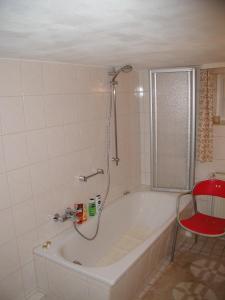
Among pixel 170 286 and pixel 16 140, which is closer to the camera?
pixel 16 140

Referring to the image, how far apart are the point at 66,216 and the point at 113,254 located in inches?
27.6

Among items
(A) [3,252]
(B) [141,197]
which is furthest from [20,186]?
(B) [141,197]

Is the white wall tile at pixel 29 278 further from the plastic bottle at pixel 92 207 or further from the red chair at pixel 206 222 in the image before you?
the red chair at pixel 206 222

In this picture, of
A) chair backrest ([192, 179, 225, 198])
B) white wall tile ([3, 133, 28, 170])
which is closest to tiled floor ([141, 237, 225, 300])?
chair backrest ([192, 179, 225, 198])

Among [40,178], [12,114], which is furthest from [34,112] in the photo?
[40,178]

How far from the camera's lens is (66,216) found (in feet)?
7.61

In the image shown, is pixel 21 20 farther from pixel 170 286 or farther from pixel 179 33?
pixel 170 286

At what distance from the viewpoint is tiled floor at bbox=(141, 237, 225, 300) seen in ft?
7.29

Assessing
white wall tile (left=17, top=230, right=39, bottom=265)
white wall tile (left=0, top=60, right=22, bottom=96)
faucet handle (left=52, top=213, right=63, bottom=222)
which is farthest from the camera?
faucet handle (left=52, top=213, right=63, bottom=222)

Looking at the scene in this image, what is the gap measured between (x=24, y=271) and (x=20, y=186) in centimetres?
68

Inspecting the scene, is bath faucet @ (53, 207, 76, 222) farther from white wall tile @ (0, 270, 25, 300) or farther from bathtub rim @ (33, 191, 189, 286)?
white wall tile @ (0, 270, 25, 300)

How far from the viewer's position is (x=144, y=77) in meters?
3.29

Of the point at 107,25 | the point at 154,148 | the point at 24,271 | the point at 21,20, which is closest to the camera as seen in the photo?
the point at 21,20

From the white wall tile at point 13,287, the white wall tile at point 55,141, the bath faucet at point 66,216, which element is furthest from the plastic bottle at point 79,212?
the white wall tile at point 13,287
